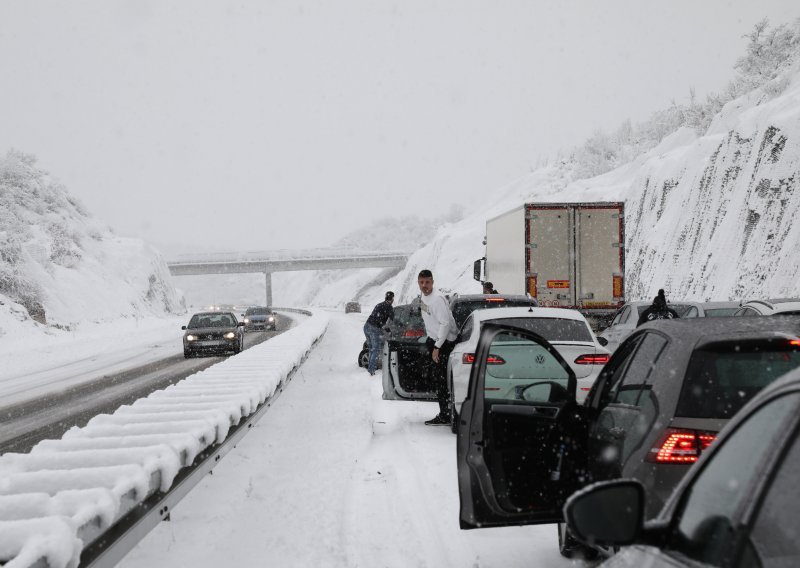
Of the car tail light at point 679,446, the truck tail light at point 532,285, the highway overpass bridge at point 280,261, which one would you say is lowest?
the car tail light at point 679,446

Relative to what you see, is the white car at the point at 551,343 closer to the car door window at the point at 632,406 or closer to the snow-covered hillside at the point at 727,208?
the car door window at the point at 632,406

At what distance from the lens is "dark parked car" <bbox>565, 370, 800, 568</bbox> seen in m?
1.71

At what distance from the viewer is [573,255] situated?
1792 cm

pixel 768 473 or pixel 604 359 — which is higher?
pixel 768 473

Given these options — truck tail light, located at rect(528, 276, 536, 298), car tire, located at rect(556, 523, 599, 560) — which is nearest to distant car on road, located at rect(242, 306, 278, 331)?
truck tail light, located at rect(528, 276, 536, 298)

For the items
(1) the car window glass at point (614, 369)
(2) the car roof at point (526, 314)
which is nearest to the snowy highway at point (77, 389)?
(2) the car roof at point (526, 314)

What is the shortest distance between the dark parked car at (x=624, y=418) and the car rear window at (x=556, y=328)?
4.14 metres

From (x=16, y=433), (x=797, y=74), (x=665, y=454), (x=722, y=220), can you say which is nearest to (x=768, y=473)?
(x=665, y=454)

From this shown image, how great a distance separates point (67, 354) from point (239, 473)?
2235 centimetres

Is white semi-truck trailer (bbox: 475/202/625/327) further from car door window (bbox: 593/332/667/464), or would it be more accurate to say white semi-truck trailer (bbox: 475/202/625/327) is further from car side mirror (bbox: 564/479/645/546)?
car side mirror (bbox: 564/479/645/546)

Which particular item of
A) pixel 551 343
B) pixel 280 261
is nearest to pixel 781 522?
pixel 551 343

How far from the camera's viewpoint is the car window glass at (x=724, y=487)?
183cm

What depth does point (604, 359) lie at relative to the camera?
8672 mm

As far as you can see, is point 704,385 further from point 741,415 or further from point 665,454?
point 741,415
